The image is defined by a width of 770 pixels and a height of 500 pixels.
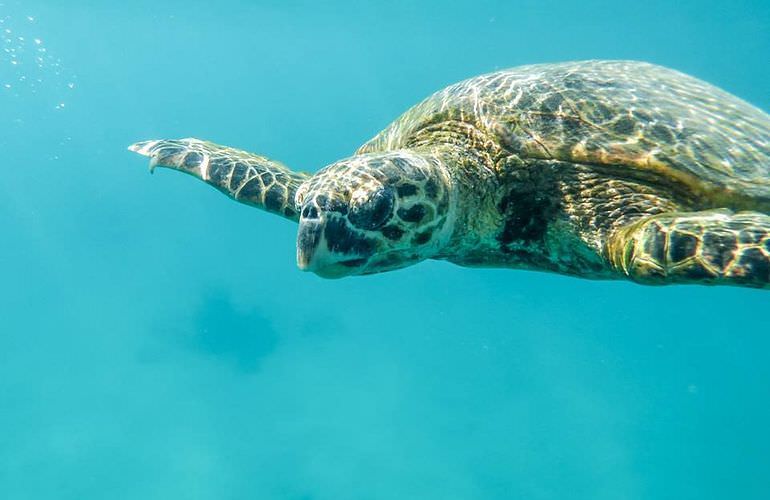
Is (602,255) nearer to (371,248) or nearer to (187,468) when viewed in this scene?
(371,248)

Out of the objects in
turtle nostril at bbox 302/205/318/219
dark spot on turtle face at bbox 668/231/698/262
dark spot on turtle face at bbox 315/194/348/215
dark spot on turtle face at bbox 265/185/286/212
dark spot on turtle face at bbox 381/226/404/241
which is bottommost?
dark spot on turtle face at bbox 265/185/286/212

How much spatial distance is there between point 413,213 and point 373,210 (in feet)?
1.06

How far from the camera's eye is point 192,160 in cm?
541

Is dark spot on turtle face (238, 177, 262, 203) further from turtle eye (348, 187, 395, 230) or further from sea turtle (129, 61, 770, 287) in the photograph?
turtle eye (348, 187, 395, 230)

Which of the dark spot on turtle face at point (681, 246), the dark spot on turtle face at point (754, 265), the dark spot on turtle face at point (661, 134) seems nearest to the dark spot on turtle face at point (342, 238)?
the dark spot on turtle face at point (681, 246)

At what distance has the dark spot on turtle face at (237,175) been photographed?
16.8ft

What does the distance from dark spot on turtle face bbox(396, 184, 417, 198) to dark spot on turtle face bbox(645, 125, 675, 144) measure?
1.76 m

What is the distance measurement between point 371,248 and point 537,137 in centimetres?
159

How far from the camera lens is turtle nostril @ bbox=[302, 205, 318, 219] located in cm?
317

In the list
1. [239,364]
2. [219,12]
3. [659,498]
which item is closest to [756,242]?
[239,364]

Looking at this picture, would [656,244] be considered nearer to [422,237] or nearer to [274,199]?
[422,237]

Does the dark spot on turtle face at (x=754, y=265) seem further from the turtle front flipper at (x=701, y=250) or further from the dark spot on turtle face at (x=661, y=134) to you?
the dark spot on turtle face at (x=661, y=134)

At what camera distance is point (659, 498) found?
3027cm

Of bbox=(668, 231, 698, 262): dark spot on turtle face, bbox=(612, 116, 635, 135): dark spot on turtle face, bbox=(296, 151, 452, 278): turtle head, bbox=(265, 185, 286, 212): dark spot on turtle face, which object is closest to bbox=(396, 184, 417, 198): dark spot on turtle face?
bbox=(296, 151, 452, 278): turtle head
